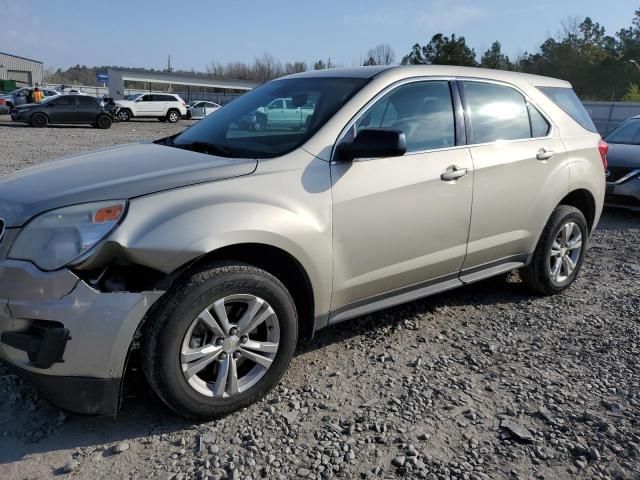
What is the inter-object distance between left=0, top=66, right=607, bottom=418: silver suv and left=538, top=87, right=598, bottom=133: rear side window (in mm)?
221

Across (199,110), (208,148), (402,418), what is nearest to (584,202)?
(402,418)

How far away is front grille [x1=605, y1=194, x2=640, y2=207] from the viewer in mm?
7932

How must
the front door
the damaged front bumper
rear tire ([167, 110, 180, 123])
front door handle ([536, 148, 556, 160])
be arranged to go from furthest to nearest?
rear tire ([167, 110, 180, 123]) < front door handle ([536, 148, 556, 160]) < the front door < the damaged front bumper

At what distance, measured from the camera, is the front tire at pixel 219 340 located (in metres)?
2.54

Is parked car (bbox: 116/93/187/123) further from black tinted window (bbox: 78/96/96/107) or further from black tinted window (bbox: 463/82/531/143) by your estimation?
black tinted window (bbox: 463/82/531/143)

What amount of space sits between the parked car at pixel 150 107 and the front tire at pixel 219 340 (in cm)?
3008

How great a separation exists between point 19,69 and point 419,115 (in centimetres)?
8255

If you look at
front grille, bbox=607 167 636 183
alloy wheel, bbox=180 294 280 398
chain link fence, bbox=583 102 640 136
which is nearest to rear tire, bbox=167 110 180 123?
chain link fence, bbox=583 102 640 136

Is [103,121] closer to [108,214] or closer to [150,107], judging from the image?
[150,107]

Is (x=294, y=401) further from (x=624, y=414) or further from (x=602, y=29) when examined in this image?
(x=602, y=29)

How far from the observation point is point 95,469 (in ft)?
8.05

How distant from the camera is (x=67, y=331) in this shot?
7.73 feet

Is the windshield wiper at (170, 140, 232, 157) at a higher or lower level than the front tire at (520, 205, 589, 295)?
higher

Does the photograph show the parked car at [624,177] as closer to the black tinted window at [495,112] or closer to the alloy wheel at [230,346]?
the black tinted window at [495,112]
